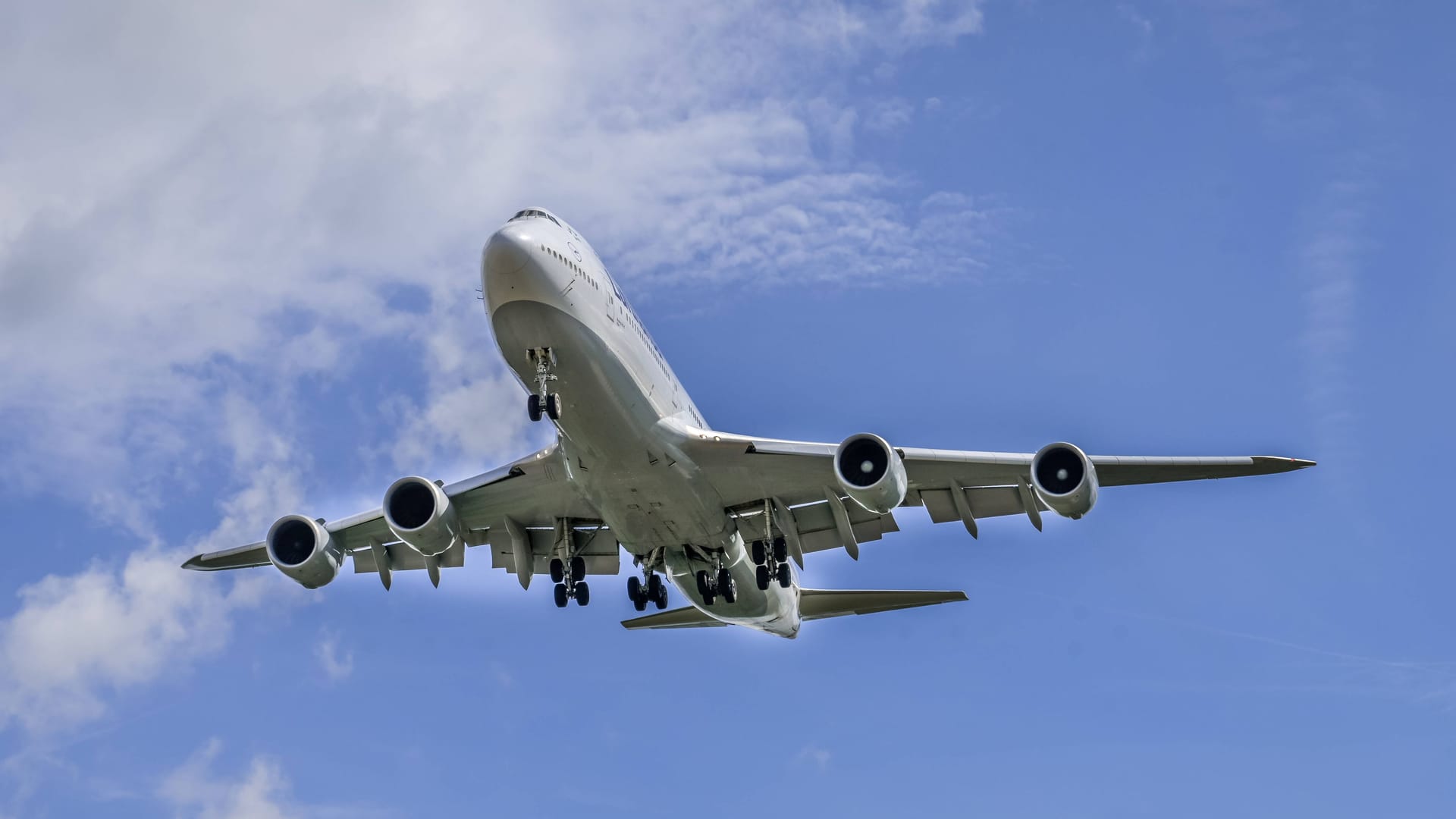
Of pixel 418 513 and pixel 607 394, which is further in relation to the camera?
pixel 418 513

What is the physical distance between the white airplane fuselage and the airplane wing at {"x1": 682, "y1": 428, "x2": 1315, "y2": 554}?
0.51m

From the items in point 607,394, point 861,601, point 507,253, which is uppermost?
point 507,253

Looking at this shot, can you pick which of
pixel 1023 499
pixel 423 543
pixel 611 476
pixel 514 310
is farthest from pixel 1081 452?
pixel 423 543

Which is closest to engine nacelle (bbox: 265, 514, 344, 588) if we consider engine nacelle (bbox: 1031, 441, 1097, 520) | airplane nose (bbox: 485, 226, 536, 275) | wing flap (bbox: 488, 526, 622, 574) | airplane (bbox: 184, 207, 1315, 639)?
airplane (bbox: 184, 207, 1315, 639)

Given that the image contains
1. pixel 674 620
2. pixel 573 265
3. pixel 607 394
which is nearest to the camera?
pixel 573 265

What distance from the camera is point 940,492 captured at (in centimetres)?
2997

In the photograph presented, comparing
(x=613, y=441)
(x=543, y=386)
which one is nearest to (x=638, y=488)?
(x=613, y=441)

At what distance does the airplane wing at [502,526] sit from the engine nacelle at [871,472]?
5125 millimetres

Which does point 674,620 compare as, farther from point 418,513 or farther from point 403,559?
point 418,513

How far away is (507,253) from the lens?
23.3m

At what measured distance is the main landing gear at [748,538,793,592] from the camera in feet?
96.8

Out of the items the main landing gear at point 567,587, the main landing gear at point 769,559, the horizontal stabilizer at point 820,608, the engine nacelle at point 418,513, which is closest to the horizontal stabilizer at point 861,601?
the horizontal stabilizer at point 820,608

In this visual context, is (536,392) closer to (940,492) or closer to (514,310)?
(514,310)

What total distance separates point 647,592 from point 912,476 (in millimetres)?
6505
